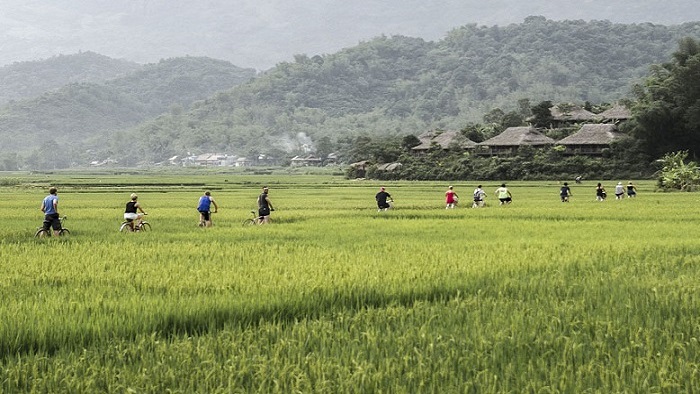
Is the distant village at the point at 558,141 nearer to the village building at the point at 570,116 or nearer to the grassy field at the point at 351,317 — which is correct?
the village building at the point at 570,116

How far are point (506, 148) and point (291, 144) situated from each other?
4635 inches

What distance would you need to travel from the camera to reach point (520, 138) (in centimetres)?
6469

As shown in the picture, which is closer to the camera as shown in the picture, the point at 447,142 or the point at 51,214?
the point at 51,214

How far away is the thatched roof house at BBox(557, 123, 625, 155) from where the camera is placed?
196 ft

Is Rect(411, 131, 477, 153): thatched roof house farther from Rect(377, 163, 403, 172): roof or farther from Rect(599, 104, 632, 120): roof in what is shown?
Rect(599, 104, 632, 120): roof

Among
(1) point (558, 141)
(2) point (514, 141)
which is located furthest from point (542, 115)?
(1) point (558, 141)

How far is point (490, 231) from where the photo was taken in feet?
52.3

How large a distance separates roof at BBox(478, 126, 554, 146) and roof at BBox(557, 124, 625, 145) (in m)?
1.96

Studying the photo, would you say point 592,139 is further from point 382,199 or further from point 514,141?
point 382,199

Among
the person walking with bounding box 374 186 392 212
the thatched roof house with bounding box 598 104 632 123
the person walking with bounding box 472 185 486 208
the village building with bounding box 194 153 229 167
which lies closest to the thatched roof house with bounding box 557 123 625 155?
the thatched roof house with bounding box 598 104 632 123

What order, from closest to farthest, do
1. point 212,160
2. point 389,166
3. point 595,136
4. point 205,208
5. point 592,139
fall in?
1. point 205,208
2. point 592,139
3. point 595,136
4. point 389,166
5. point 212,160

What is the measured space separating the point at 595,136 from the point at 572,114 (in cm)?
1628

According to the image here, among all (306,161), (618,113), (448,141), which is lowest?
(306,161)

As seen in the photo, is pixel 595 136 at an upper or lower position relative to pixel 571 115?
lower
